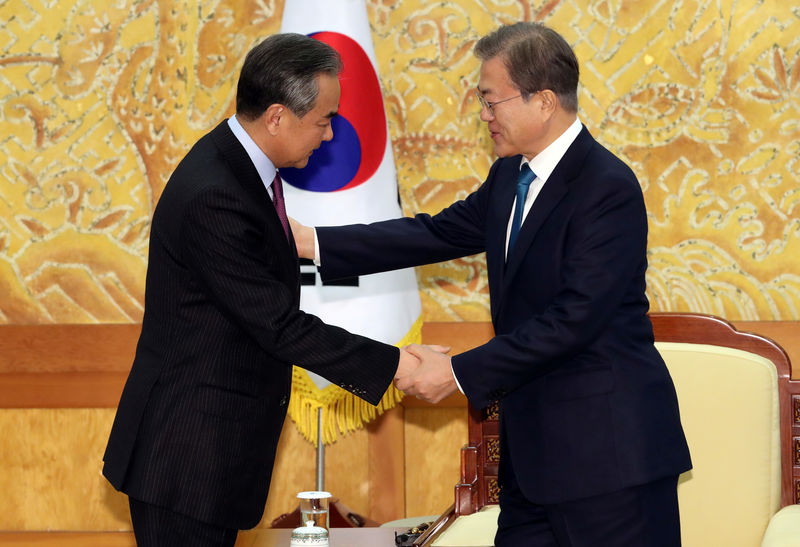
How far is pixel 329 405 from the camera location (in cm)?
350

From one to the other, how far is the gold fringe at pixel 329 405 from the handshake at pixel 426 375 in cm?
106

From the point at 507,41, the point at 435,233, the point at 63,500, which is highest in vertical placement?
the point at 507,41

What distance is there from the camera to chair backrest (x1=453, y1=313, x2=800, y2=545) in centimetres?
268

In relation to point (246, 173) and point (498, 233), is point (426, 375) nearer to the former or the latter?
point (498, 233)

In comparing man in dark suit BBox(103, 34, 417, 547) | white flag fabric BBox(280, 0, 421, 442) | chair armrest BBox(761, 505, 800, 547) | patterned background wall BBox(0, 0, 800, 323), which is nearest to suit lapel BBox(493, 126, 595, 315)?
man in dark suit BBox(103, 34, 417, 547)

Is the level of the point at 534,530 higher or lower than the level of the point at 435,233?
lower

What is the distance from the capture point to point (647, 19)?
3631 millimetres

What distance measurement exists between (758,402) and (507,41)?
1.33 metres

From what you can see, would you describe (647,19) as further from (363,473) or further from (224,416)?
(224,416)

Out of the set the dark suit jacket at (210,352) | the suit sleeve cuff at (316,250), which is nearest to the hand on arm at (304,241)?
the suit sleeve cuff at (316,250)

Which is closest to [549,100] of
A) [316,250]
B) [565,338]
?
[565,338]

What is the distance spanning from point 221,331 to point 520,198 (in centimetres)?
74

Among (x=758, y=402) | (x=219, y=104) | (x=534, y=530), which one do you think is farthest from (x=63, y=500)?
(x=758, y=402)

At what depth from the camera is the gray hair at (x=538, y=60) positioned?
6.93 feet
